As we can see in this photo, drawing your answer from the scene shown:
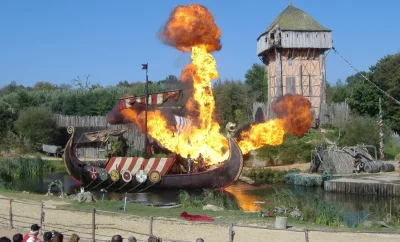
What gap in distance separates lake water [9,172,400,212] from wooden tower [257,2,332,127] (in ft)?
66.1

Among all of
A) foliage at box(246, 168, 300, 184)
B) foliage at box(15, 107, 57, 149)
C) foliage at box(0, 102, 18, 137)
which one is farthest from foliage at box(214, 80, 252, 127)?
foliage at box(246, 168, 300, 184)

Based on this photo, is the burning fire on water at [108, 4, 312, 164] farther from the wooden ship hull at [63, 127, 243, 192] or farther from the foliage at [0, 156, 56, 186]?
the foliage at [0, 156, 56, 186]

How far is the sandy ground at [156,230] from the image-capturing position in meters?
13.9

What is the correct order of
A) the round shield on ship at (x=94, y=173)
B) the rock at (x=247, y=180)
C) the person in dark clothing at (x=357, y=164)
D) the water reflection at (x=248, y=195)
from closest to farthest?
the water reflection at (x=248, y=195), the round shield on ship at (x=94, y=173), the rock at (x=247, y=180), the person in dark clothing at (x=357, y=164)

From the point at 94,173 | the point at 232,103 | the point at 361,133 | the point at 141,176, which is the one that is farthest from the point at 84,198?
the point at 232,103

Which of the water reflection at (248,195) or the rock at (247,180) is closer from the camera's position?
the water reflection at (248,195)

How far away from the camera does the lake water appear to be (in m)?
→ 24.1

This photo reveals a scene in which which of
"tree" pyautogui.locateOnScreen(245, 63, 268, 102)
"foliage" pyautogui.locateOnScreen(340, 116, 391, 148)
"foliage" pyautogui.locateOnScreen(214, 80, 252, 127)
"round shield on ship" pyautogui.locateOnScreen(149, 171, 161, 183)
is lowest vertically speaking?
"round shield on ship" pyautogui.locateOnScreen(149, 171, 161, 183)

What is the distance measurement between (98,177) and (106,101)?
106 ft

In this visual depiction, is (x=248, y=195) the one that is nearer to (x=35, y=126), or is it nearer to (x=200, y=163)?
(x=200, y=163)

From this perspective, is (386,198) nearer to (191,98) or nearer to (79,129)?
(191,98)

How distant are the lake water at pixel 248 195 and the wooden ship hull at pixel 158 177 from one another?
53 centimetres

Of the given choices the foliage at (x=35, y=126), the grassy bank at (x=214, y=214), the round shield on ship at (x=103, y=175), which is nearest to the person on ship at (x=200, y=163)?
the round shield on ship at (x=103, y=175)

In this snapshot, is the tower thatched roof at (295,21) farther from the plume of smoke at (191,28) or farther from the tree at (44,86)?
the tree at (44,86)
